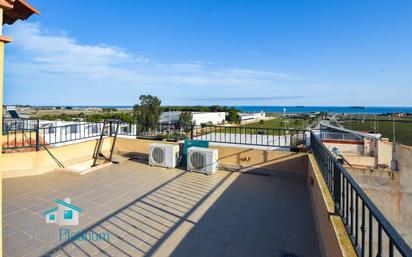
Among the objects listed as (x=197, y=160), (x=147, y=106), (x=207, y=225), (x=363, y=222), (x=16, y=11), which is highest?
(x=147, y=106)

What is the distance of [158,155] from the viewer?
583cm

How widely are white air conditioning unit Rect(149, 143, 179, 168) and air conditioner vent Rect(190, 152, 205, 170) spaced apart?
59 centimetres

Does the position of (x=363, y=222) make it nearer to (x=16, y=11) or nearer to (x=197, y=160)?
(x=16, y=11)

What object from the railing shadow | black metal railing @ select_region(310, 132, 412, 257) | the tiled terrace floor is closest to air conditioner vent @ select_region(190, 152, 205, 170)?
the tiled terrace floor

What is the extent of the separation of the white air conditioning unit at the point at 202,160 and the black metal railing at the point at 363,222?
2945mm

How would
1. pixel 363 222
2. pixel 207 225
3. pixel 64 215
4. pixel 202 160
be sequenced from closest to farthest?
pixel 363 222 → pixel 207 225 → pixel 64 215 → pixel 202 160

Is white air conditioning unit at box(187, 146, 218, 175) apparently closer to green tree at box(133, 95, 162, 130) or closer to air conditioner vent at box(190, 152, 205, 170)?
air conditioner vent at box(190, 152, 205, 170)

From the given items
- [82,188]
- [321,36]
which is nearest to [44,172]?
[82,188]

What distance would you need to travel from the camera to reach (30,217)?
120 inches

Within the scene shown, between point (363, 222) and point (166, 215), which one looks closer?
point (363, 222)

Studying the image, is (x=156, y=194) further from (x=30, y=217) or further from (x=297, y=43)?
(x=297, y=43)

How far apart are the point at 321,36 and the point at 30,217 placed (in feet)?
45.7

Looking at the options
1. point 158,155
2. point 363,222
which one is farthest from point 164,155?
point 363,222

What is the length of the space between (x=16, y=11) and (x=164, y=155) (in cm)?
450
